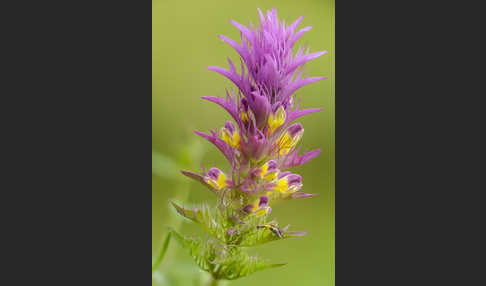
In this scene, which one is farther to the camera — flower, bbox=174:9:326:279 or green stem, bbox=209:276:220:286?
green stem, bbox=209:276:220:286

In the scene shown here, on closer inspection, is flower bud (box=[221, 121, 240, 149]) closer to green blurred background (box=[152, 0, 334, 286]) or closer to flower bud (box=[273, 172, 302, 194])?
flower bud (box=[273, 172, 302, 194])

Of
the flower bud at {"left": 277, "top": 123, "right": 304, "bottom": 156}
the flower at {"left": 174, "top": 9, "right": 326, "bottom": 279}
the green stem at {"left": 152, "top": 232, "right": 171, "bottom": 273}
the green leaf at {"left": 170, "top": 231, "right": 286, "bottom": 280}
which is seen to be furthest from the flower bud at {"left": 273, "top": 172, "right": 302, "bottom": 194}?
the green stem at {"left": 152, "top": 232, "right": 171, "bottom": 273}

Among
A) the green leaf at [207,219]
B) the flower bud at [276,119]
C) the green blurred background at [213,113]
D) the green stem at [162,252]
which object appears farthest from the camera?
the green blurred background at [213,113]

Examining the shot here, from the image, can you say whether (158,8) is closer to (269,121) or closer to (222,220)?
(269,121)

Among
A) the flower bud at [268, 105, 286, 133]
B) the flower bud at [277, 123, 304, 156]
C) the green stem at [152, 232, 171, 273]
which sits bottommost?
the green stem at [152, 232, 171, 273]

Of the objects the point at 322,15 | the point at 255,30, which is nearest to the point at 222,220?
the point at 255,30

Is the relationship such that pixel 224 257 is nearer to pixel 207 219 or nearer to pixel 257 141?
pixel 207 219

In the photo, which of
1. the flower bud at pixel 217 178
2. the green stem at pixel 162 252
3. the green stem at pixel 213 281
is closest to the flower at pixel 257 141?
the flower bud at pixel 217 178

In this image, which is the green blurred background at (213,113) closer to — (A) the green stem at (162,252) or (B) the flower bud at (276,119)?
(A) the green stem at (162,252)
